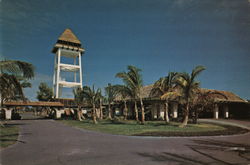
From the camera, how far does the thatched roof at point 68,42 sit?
47.2m

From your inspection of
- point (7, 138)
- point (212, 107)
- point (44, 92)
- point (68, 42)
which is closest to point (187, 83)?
point (212, 107)

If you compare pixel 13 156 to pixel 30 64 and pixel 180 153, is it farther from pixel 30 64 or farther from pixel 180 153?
pixel 180 153

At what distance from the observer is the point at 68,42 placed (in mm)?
49031

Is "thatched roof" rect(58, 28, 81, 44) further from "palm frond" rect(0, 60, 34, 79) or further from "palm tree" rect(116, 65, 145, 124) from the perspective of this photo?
"palm frond" rect(0, 60, 34, 79)

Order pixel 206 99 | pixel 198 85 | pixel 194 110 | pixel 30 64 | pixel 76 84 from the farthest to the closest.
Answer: pixel 76 84
pixel 194 110
pixel 206 99
pixel 198 85
pixel 30 64

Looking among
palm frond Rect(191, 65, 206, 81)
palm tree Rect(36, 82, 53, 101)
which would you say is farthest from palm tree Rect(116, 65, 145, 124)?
palm tree Rect(36, 82, 53, 101)

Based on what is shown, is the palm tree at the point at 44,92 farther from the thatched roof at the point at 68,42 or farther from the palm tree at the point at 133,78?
the palm tree at the point at 133,78

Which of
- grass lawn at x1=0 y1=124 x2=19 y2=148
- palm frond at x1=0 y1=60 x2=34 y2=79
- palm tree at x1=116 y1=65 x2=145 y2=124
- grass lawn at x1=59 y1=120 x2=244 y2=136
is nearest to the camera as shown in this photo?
grass lawn at x1=0 y1=124 x2=19 y2=148

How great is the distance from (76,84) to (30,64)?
34.9m

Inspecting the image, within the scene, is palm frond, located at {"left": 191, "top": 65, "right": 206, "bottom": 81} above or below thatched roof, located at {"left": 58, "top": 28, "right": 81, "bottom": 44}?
below

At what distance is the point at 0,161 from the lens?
559 cm

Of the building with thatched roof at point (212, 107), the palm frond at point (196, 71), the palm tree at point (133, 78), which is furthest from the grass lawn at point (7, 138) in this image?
the building with thatched roof at point (212, 107)

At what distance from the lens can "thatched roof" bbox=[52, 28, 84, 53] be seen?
47.2 meters

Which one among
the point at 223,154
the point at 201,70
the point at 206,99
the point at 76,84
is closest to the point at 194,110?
the point at 206,99
